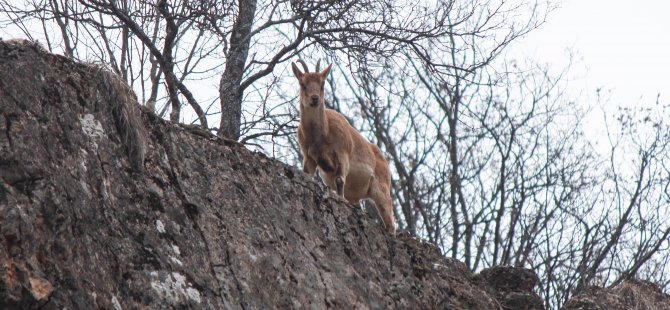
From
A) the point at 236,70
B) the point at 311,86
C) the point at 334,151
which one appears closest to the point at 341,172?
the point at 334,151

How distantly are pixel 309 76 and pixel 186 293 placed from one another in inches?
202

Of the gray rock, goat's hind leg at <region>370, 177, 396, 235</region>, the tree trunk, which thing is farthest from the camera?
the tree trunk

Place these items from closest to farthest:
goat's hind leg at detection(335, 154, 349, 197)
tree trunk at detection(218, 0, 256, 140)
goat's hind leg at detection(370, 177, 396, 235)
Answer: goat's hind leg at detection(335, 154, 349, 197) → goat's hind leg at detection(370, 177, 396, 235) → tree trunk at detection(218, 0, 256, 140)

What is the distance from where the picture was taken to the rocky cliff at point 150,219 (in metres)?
5.17

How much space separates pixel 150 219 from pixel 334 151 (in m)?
4.51

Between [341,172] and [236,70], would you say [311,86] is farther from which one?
[236,70]

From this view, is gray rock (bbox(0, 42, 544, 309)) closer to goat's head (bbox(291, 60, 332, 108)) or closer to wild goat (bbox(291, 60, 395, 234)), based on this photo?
wild goat (bbox(291, 60, 395, 234))

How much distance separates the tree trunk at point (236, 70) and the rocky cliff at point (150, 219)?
3.51 meters

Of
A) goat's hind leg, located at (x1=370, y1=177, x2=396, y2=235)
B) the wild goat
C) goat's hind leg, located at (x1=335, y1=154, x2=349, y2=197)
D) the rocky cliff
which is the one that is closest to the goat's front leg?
the wild goat

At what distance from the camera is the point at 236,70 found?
1184 centimetres

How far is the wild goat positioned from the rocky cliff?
6.22ft

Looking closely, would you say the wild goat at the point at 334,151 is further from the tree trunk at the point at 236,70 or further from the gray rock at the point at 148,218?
the gray rock at the point at 148,218

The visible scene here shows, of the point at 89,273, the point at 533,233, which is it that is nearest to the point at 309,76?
the point at 89,273

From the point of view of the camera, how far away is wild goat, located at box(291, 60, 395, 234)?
405 inches
